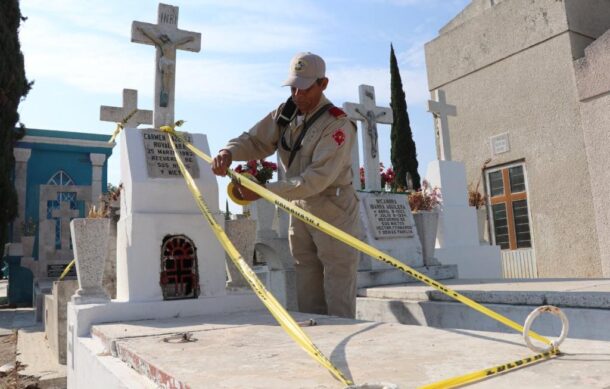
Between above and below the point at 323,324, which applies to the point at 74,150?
above

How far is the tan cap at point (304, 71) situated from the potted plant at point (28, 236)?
34.2ft

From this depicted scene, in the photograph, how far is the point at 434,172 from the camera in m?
8.20

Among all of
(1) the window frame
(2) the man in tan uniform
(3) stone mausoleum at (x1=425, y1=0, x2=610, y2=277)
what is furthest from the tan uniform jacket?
(1) the window frame

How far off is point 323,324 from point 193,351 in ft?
2.63

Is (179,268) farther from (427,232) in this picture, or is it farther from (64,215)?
(64,215)

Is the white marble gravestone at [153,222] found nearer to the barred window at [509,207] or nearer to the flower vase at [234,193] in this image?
the flower vase at [234,193]

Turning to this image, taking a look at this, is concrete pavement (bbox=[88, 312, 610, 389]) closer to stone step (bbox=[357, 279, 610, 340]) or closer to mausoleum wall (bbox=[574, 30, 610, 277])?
stone step (bbox=[357, 279, 610, 340])

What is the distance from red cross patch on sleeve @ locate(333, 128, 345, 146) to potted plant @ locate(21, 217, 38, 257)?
10.6m

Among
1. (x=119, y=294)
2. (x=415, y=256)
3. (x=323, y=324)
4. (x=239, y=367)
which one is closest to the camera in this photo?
(x=239, y=367)

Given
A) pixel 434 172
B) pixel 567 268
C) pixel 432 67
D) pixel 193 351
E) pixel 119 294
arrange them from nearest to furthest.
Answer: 1. pixel 193 351
2. pixel 119 294
3. pixel 434 172
4. pixel 567 268
5. pixel 432 67

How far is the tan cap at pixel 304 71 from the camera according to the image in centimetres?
318

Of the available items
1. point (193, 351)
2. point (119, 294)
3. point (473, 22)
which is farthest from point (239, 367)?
point (473, 22)

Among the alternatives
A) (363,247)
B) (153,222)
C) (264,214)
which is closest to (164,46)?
(153,222)

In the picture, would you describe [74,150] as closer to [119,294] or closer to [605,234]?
[119,294]
